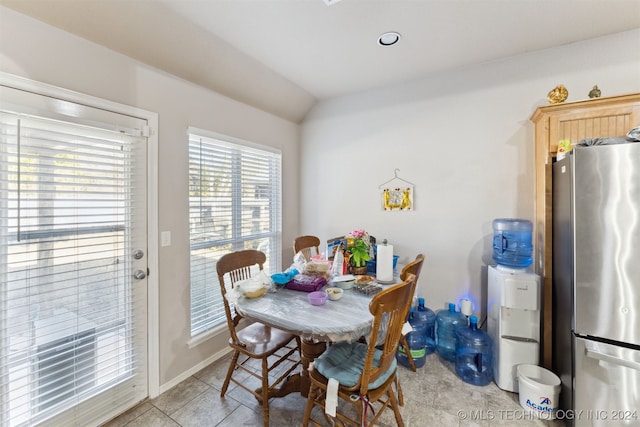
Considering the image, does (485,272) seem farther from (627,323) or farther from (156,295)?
(156,295)

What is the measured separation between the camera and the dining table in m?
1.28

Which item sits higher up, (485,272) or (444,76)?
(444,76)

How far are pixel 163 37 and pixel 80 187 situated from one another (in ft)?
3.84

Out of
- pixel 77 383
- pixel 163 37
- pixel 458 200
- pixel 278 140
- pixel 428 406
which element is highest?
pixel 163 37

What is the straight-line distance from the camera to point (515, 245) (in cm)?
217

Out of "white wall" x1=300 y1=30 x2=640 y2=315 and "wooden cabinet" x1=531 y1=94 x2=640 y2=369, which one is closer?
"wooden cabinet" x1=531 y1=94 x2=640 y2=369

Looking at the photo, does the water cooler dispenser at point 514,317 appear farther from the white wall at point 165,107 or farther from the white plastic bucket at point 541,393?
the white wall at point 165,107

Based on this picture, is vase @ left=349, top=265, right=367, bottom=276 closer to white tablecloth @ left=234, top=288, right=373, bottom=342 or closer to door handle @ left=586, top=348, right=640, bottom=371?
white tablecloth @ left=234, top=288, right=373, bottom=342

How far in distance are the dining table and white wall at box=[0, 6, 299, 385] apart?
0.77 m

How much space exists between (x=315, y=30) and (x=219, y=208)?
Result: 1.73m

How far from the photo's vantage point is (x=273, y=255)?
3.16 metres

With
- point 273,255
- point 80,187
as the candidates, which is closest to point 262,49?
point 80,187

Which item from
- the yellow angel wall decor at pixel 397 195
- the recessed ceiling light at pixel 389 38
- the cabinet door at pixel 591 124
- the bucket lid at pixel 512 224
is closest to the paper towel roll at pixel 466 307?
the bucket lid at pixel 512 224

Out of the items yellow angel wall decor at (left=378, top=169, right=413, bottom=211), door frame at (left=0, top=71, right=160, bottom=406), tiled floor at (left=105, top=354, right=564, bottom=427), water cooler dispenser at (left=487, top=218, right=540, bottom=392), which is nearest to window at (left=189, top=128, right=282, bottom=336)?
door frame at (left=0, top=71, right=160, bottom=406)
